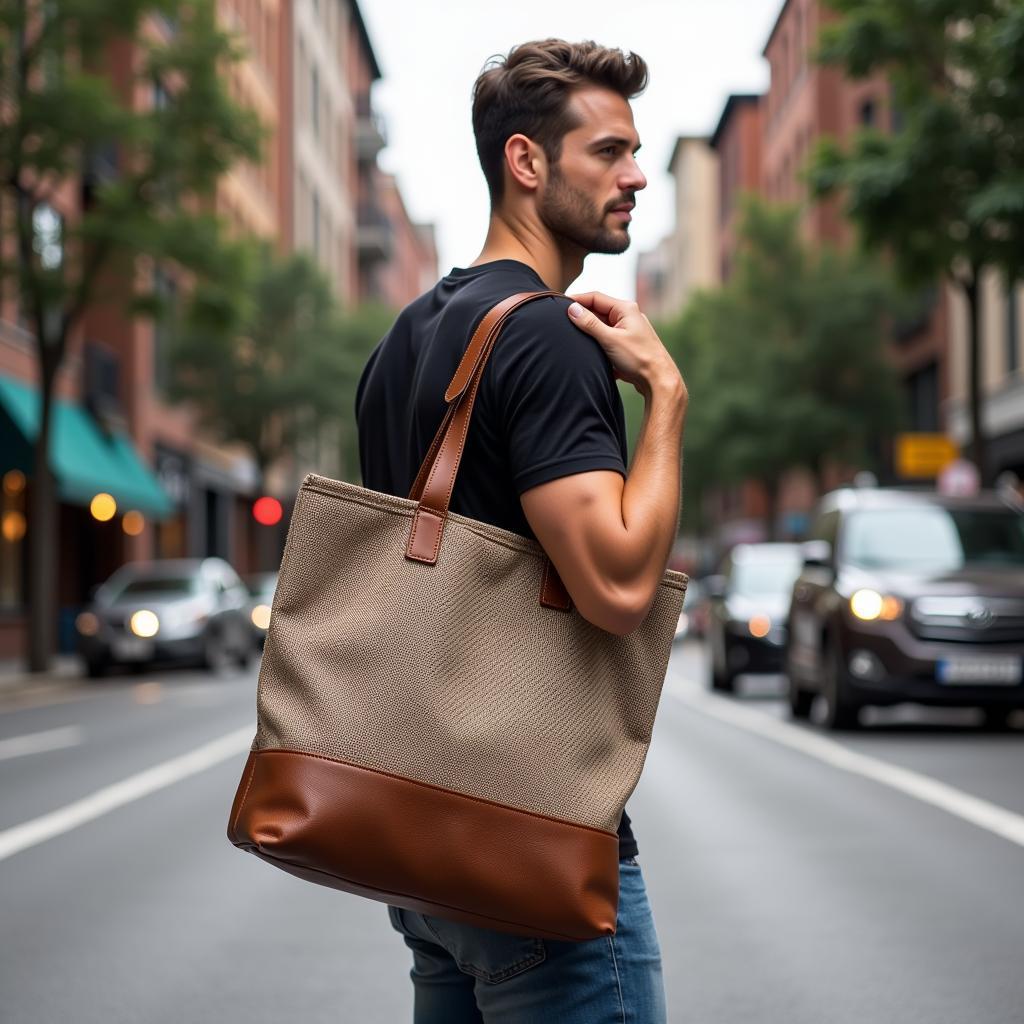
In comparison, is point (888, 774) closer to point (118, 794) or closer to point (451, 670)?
point (118, 794)

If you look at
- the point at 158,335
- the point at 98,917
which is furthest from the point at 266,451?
the point at 98,917

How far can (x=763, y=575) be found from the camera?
69.9 feet

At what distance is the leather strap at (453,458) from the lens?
2.09 metres

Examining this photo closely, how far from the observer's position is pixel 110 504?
106 ft

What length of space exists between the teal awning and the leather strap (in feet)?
78.2

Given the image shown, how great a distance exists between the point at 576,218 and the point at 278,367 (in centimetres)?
4147

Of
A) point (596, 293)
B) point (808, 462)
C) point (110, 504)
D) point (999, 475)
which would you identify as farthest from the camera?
point (808, 462)

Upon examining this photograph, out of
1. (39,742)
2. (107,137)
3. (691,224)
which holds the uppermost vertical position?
(691,224)

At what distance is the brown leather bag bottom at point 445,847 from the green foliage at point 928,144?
1897 cm

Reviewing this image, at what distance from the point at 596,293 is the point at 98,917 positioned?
4792 mm

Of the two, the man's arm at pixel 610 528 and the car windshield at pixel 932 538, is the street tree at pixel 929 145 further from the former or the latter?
the man's arm at pixel 610 528

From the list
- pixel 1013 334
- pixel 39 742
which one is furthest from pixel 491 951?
pixel 1013 334

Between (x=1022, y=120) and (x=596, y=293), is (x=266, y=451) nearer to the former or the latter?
(x=1022, y=120)

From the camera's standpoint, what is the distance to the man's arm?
2059 millimetres
